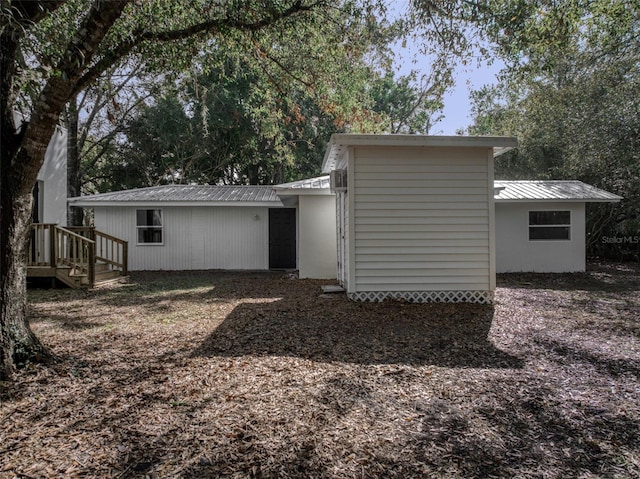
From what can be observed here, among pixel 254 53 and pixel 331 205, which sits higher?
pixel 254 53

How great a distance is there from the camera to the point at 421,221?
6.96 metres

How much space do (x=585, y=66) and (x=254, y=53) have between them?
13.6m

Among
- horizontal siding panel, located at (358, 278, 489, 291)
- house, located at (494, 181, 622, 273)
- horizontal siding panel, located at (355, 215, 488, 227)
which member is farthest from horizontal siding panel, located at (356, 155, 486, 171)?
house, located at (494, 181, 622, 273)

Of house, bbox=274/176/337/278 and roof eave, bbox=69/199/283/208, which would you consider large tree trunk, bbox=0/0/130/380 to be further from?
roof eave, bbox=69/199/283/208

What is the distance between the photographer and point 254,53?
6.95 m

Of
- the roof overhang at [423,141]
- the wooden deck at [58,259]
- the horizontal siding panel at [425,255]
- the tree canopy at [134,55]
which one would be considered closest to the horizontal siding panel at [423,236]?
the horizontal siding panel at [425,255]

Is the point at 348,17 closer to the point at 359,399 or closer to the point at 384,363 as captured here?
the point at 384,363

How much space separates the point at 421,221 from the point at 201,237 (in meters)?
8.45

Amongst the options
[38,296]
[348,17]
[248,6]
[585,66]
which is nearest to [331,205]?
[348,17]

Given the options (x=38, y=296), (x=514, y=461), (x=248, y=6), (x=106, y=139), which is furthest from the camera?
(x=106, y=139)

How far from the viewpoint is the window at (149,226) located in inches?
524

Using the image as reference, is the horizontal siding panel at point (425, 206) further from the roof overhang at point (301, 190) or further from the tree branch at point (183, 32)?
the roof overhang at point (301, 190)

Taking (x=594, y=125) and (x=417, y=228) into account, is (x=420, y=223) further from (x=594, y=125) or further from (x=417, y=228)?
(x=594, y=125)

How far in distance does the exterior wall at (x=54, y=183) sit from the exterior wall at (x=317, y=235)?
5.56 meters
